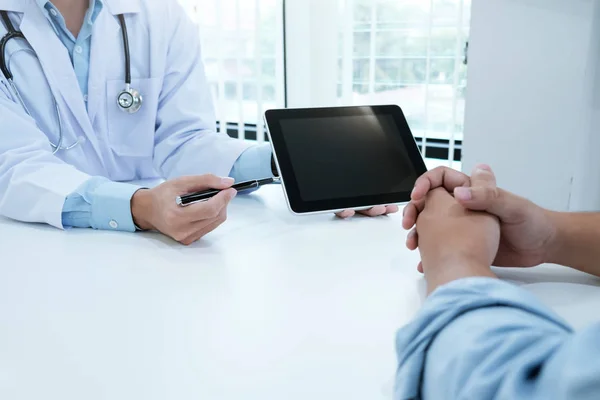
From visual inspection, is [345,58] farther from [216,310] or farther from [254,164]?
[216,310]

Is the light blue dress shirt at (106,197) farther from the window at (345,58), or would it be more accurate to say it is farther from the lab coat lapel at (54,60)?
the window at (345,58)

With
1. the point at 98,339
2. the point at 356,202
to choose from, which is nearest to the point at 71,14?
the point at 356,202

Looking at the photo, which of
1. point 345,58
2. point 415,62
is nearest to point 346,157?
point 415,62

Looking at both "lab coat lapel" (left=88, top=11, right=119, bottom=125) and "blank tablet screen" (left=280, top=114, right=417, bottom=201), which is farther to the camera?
"lab coat lapel" (left=88, top=11, right=119, bottom=125)

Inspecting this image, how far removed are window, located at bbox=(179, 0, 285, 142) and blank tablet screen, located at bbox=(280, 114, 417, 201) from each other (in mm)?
1209

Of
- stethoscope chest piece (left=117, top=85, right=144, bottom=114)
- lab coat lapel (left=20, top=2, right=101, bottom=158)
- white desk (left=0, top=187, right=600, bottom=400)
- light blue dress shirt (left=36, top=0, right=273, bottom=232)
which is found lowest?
white desk (left=0, top=187, right=600, bottom=400)

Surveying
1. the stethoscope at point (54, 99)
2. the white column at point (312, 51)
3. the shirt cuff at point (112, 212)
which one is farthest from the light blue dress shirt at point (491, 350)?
the white column at point (312, 51)

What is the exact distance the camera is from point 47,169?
980mm

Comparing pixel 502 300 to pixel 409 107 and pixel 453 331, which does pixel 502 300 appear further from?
pixel 409 107

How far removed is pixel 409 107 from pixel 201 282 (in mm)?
1329

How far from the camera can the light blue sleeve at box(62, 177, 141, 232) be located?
90cm

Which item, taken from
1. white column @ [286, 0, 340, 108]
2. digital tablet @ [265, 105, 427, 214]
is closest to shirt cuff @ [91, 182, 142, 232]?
digital tablet @ [265, 105, 427, 214]

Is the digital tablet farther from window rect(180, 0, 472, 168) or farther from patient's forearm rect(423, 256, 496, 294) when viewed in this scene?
window rect(180, 0, 472, 168)

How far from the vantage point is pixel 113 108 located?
1.26m
